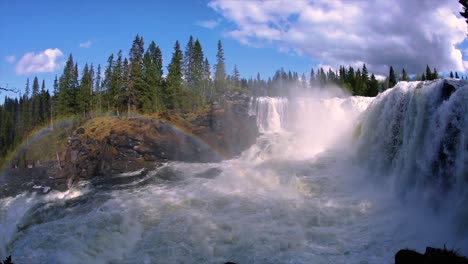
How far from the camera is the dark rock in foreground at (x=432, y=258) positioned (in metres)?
9.60

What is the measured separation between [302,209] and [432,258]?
12131 mm

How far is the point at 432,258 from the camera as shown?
9.81 metres

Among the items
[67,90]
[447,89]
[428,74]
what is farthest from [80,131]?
[428,74]

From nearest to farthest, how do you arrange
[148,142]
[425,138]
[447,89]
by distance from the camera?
[447,89] → [425,138] → [148,142]

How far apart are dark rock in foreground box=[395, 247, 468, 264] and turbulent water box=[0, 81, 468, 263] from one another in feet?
12.2

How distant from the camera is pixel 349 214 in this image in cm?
2019

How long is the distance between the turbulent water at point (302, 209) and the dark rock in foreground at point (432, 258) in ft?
12.2

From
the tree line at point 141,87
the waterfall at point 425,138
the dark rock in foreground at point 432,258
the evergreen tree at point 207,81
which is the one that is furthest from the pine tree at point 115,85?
the dark rock in foreground at point 432,258

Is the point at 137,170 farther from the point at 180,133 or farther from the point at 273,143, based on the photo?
the point at 273,143

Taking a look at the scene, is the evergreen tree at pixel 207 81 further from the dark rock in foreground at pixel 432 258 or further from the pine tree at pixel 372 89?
the dark rock in foreground at pixel 432 258

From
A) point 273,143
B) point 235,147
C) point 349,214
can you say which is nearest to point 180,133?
point 235,147

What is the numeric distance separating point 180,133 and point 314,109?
2247 cm

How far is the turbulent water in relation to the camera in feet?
52.4

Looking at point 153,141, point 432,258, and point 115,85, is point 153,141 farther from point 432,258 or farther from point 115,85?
point 432,258
